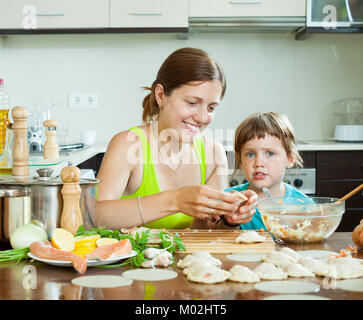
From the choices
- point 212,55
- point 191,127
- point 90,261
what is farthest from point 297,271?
point 212,55

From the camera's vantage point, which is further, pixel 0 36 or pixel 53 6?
pixel 0 36

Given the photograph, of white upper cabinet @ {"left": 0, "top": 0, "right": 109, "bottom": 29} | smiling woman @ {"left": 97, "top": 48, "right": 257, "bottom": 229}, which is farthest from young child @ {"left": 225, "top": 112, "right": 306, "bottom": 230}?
white upper cabinet @ {"left": 0, "top": 0, "right": 109, "bottom": 29}

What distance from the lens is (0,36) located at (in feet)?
11.8

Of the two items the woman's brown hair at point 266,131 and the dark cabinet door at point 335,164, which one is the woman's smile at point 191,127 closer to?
the woman's brown hair at point 266,131

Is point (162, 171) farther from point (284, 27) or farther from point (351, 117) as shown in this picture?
point (351, 117)

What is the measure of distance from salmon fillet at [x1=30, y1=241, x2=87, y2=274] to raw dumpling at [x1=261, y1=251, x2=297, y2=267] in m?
0.36

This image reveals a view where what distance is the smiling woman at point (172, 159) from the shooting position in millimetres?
1479

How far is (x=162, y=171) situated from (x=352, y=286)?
44.4 inches

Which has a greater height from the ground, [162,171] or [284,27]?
[284,27]

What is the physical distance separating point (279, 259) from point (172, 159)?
39.7 inches

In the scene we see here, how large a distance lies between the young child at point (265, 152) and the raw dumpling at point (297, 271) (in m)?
0.94

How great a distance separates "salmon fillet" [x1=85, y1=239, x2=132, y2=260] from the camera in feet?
3.28

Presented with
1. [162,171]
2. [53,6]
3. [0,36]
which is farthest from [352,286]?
[0,36]
